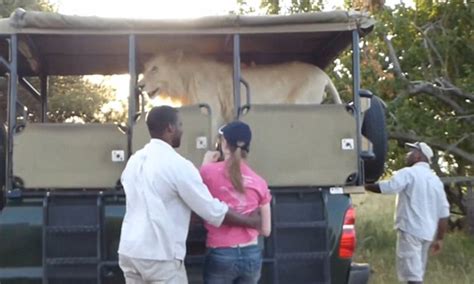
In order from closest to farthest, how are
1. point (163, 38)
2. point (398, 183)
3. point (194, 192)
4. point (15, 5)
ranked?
1. point (194, 192)
2. point (163, 38)
3. point (398, 183)
4. point (15, 5)

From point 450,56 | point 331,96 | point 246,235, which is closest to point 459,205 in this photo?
point 450,56

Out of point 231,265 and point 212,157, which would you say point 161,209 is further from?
point 212,157

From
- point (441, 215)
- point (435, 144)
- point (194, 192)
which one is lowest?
point (441, 215)

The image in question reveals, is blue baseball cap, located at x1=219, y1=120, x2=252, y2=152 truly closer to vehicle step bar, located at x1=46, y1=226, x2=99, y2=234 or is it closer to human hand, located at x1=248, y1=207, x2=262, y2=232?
human hand, located at x1=248, y1=207, x2=262, y2=232

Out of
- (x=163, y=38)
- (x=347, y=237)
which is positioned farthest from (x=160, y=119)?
(x=163, y=38)

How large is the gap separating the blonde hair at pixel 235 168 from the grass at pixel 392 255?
5608mm

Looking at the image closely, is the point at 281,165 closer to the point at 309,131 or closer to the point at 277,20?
the point at 309,131

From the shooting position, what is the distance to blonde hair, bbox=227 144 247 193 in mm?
5590

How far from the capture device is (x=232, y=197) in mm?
5641

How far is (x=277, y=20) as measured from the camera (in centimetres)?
655

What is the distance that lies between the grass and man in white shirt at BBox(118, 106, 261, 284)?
5889 mm

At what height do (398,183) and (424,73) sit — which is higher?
(424,73)

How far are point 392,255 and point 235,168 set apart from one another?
26.7 feet

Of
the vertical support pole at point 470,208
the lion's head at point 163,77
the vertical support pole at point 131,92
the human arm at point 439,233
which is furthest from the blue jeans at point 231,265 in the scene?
the vertical support pole at point 470,208
